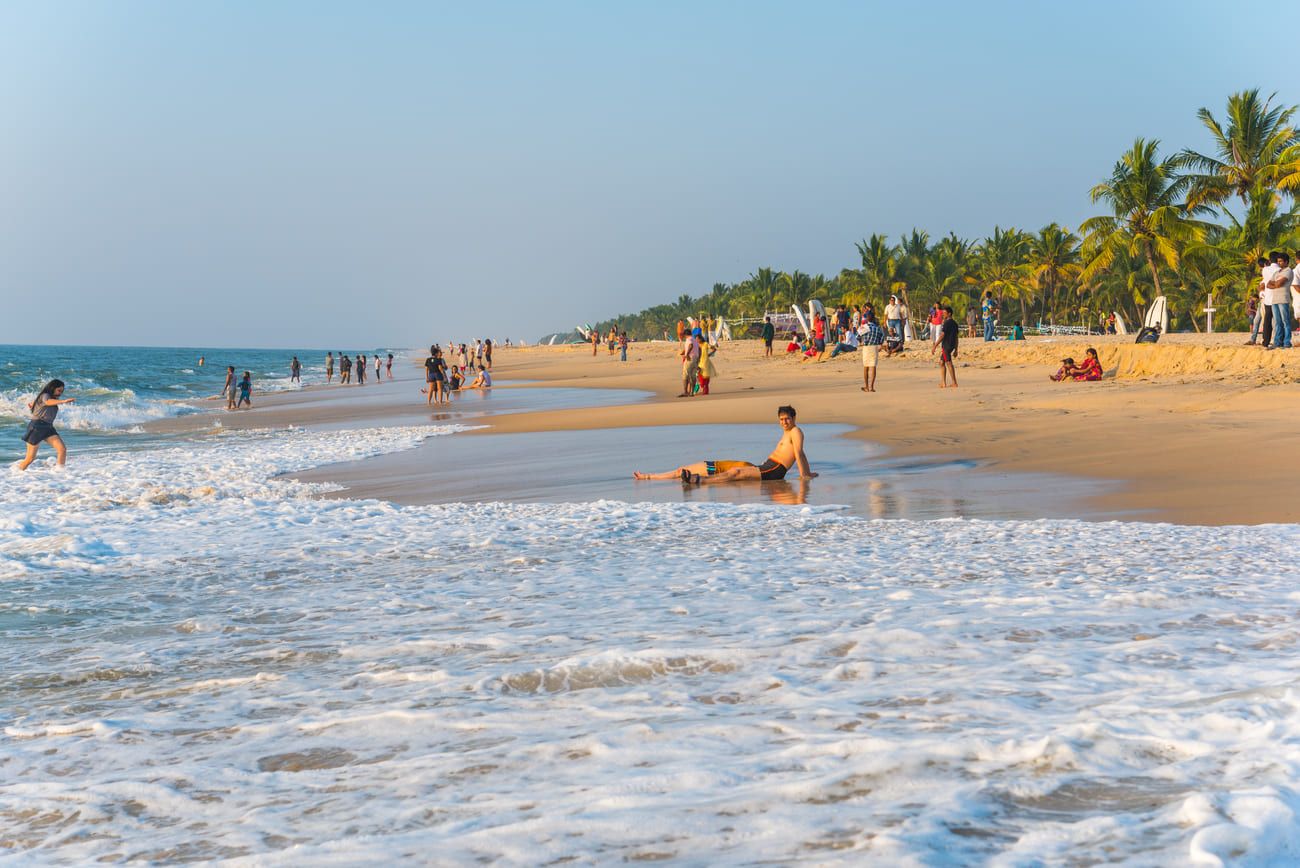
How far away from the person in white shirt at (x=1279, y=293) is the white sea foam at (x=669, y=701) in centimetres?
1346

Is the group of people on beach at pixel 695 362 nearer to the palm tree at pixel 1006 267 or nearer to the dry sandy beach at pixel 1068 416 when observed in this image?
the dry sandy beach at pixel 1068 416

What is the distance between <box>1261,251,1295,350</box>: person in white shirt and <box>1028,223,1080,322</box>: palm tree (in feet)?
149

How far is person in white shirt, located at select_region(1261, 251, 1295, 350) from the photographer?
18875 millimetres

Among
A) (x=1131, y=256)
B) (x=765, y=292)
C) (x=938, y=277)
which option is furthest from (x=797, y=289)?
(x=1131, y=256)

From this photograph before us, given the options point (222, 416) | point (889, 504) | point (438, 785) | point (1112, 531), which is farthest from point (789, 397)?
point (438, 785)

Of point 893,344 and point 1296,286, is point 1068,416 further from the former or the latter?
point 893,344

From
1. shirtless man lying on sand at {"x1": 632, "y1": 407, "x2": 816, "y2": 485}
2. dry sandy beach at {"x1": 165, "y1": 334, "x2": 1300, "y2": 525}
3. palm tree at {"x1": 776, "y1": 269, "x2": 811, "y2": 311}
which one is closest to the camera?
dry sandy beach at {"x1": 165, "y1": 334, "x2": 1300, "y2": 525}

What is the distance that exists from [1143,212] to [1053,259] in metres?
21.9

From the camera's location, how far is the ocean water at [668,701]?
2934mm

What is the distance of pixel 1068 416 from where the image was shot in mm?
16016

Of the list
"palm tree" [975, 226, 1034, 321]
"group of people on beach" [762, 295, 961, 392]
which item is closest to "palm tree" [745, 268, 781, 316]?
"palm tree" [975, 226, 1034, 321]

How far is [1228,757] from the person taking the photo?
10.9 feet

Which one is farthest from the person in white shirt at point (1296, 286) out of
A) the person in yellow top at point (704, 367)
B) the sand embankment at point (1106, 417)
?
the person in yellow top at point (704, 367)

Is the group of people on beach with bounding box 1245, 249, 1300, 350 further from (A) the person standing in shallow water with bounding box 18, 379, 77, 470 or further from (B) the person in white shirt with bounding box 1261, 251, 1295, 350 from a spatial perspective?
(A) the person standing in shallow water with bounding box 18, 379, 77, 470
